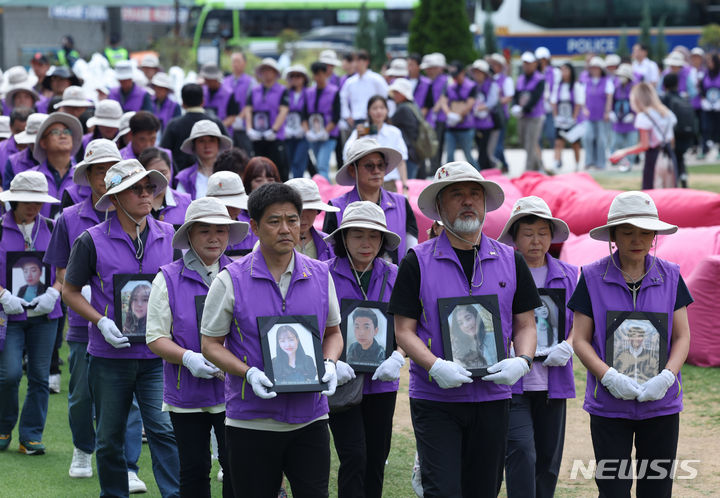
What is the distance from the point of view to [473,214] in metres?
5.05

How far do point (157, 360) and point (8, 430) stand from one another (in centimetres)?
204

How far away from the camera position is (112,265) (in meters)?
5.97

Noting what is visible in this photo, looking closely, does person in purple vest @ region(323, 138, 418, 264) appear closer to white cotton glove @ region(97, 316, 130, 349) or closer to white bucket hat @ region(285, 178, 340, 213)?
white bucket hat @ region(285, 178, 340, 213)

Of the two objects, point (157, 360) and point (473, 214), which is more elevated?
point (473, 214)

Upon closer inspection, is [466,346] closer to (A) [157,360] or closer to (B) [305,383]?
(B) [305,383]

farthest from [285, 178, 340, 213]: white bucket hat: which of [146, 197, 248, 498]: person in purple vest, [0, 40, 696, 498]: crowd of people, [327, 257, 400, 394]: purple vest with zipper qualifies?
[146, 197, 248, 498]: person in purple vest

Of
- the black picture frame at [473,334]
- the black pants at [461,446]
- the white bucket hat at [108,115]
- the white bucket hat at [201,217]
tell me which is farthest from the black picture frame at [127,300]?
the white bucket hat at [108,115]

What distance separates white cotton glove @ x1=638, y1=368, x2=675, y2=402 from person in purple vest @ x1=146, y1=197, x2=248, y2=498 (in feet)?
6.72

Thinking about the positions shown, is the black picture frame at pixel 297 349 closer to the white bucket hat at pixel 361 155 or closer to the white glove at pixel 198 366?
the white glove at pixel 198 366

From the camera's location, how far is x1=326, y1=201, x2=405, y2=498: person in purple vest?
5.68 metres

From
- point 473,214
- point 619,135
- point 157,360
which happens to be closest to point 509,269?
point 473,214

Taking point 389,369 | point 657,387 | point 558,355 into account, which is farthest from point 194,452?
point 657,387

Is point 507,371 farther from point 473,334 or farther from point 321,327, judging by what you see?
point 321,327

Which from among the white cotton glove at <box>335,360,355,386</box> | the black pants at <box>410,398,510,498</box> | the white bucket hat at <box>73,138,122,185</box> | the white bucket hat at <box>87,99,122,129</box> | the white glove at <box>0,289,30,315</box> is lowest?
the black pants at <box>410,398,510,498</box>
